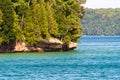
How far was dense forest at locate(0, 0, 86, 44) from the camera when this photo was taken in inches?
4040

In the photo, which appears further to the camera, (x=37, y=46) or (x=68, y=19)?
(x=68, y=19)

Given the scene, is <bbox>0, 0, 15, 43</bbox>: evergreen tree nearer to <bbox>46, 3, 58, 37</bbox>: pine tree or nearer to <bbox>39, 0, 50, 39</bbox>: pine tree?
<bbox>39, 0, 50, 39</bbox>: pine tree

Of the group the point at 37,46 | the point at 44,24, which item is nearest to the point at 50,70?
the point at 37,46

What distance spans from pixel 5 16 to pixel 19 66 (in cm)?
2973

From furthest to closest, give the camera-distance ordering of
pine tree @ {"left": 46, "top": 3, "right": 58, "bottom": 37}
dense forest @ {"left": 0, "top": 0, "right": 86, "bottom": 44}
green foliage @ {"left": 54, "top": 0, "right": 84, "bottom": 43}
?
green foliage @ {"left": 54, "top": 0, "right": 84, "bottom": 43} < pine tree @ {"left": 46, "top": 3, "right": 58, "bottom": 37} < dense forest @ {"left": 0, "top": 0, "right": 86, "bottom": 44}

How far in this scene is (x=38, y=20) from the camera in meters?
106

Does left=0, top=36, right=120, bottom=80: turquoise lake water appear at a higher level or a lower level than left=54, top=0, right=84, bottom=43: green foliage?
lower

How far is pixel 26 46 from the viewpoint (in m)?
105

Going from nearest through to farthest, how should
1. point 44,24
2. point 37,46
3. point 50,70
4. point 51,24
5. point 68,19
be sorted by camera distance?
point 50,70
point 44,24
point 37,46
point 51,24
point 68,19

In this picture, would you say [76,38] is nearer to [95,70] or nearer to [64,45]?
[64,45]

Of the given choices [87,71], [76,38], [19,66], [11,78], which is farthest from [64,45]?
[11,78]

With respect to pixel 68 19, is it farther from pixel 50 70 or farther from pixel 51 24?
pixel 50 70

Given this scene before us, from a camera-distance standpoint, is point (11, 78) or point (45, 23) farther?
point (45, 23)

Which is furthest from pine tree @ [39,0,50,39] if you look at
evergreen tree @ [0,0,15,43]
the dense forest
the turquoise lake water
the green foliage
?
the turquoise lake water
